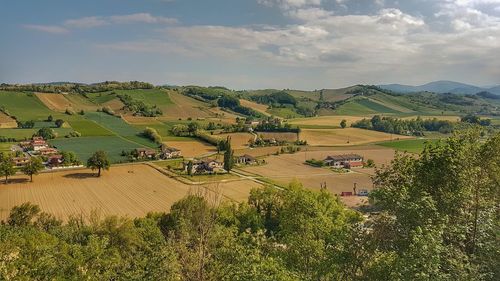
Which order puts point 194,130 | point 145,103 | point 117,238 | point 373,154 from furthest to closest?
point 145,103
point 194,130
point 373,154
point 117,238

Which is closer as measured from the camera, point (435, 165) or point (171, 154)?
point (435, 165)

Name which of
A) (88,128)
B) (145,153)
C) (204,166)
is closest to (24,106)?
(88,128)

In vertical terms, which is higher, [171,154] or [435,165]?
[435,165]

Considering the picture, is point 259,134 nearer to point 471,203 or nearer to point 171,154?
point 171,154

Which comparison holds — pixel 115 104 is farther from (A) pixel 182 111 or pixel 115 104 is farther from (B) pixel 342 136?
(B) pixel 342 136

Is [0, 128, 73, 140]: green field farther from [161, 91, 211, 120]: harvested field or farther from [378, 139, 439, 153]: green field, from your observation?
[378, 139, 439, 153]: green field

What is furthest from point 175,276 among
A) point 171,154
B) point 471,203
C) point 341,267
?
point 171,154
